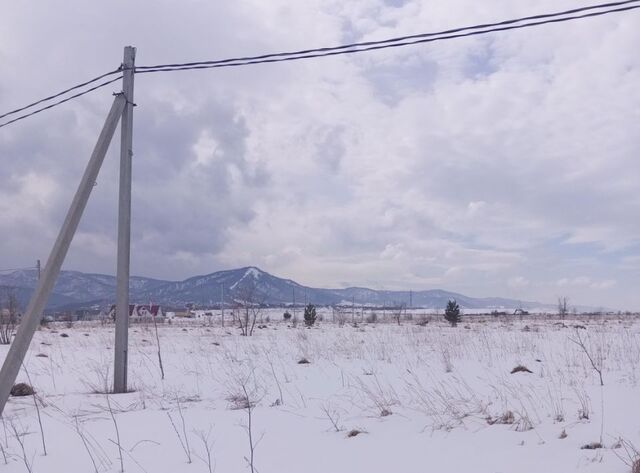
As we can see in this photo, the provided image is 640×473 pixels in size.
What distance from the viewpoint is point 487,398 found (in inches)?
305

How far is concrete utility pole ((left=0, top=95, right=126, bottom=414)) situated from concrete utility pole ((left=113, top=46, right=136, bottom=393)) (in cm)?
81

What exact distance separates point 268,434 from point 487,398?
3.12 m

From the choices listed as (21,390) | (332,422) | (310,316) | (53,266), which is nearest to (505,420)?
(332,422)

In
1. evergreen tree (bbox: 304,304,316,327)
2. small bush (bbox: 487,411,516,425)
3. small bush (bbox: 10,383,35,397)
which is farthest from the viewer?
evergreen tree (bbox: 304,304,316,327)

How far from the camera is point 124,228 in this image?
9.61 meters

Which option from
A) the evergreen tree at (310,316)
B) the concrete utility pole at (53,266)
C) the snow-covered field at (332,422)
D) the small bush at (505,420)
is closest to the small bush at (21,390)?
the snow-covered field at (332,422)

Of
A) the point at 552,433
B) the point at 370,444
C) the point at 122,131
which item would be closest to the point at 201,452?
the point at 370,444

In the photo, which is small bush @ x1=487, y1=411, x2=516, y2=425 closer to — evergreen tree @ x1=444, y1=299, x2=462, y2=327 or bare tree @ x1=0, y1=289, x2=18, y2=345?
bare tree @ x1=0, y1=289, x2=18, y2=345

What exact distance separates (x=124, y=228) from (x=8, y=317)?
76.0 ft

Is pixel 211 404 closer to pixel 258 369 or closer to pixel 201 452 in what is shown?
pixel 201 452

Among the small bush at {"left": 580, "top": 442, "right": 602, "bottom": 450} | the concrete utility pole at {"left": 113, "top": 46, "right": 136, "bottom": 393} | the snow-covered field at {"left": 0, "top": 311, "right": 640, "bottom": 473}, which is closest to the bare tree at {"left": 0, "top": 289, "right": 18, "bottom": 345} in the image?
the snow-covered field at {"left": 0, "top": 311, "right": 640, "bottom": 473}

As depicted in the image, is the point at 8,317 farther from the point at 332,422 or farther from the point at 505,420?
the point at 505,420

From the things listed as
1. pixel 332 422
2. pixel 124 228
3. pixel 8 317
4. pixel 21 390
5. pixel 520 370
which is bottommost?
pixel 8 317

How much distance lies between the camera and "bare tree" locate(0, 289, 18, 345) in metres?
25.3
